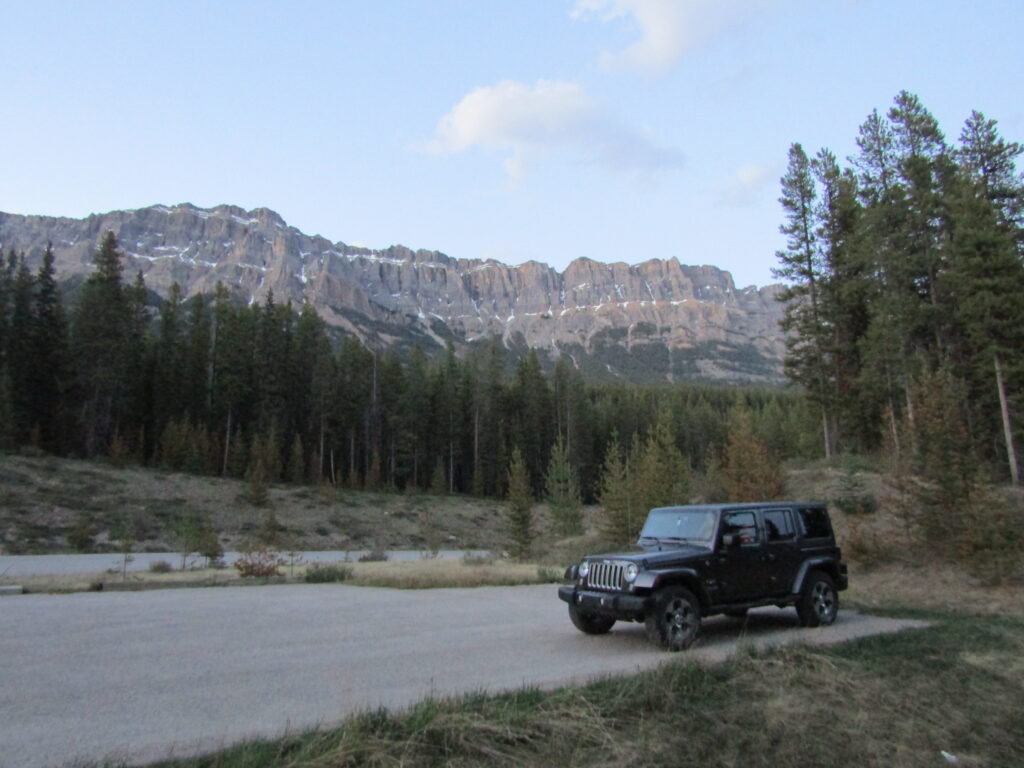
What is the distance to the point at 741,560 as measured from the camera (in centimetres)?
997

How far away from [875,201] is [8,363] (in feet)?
201

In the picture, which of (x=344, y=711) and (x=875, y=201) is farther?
(x=875, y=201)

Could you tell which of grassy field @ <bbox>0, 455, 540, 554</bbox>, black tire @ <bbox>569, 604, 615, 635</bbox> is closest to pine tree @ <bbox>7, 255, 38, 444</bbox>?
grassy field @ <bbox>0, 455, 540, 554</bbox>

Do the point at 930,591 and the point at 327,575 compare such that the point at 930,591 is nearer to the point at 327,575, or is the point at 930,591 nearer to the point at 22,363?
the point at 327,575

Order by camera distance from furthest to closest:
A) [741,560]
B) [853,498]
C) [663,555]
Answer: [853,498], [741,560], [663,555]

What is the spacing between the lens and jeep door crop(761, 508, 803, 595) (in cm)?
1038

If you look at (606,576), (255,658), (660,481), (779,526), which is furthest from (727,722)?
(660,481)

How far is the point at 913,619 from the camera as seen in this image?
11.5m

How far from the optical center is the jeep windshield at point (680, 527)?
10.1 m

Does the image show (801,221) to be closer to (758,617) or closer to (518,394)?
(758,617)

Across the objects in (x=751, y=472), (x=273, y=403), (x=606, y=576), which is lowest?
(x=606, y=576)

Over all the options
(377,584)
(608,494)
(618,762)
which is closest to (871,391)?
(608,494)

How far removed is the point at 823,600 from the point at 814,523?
124cm

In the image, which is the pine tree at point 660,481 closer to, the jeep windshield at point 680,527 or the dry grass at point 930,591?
the dry grass at point 930,591
